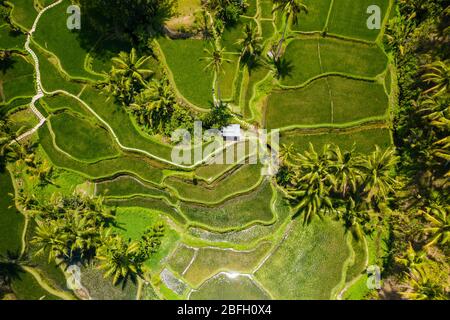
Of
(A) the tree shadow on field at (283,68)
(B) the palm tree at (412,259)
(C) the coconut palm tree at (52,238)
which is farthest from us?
(A) the tree shadow on field at (283,68)

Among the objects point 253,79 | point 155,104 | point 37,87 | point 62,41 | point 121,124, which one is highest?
point 62,41

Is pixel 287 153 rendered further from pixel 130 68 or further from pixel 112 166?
pixel 112 166

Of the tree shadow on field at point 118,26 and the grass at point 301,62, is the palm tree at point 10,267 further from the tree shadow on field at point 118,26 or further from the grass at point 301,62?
the grass at point 301,62

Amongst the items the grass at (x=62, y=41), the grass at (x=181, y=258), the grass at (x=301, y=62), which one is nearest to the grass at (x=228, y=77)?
the grass at (x=301, y=62)

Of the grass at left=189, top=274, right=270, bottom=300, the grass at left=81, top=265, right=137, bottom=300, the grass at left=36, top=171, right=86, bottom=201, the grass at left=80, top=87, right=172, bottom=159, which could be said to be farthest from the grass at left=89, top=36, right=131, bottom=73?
the grass at left=189, top=274, right=270, bottom=300

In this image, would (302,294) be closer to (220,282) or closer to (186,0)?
(220,282)

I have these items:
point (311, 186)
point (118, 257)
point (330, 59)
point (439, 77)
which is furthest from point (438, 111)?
point (118, 257)

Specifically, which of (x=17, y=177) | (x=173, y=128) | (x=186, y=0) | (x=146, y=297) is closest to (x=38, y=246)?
(x=17, y=177)
